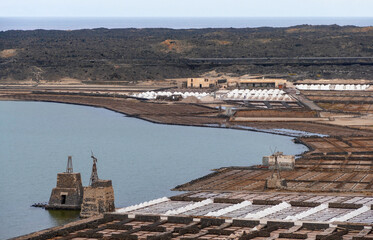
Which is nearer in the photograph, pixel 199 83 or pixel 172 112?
pixel 172 112

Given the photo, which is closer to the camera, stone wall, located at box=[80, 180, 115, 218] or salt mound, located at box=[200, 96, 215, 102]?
stone wall, located at box=[80, 180, 115, 218]

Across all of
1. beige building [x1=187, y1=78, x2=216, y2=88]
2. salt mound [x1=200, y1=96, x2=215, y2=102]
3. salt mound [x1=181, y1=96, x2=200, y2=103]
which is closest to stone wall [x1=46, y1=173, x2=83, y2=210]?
salt mound [x1=181, y1=96, x2=200, y2=103]

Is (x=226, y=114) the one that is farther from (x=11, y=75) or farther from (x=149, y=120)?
(x=11, y=75)

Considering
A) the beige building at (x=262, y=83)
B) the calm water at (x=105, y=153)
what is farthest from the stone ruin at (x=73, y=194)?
the beige building at (x=262, y=83)

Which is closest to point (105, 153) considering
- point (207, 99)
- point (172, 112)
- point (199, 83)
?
point (172, 112)

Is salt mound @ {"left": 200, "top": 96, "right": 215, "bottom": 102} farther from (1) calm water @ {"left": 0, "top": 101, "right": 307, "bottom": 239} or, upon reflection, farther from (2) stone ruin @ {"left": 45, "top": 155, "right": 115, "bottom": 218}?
(2) stone ruin @ {"left": 45, "top": 155, "right": 115, "bottom": 218}

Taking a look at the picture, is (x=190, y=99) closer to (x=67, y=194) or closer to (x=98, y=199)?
(x=67, y=194)
